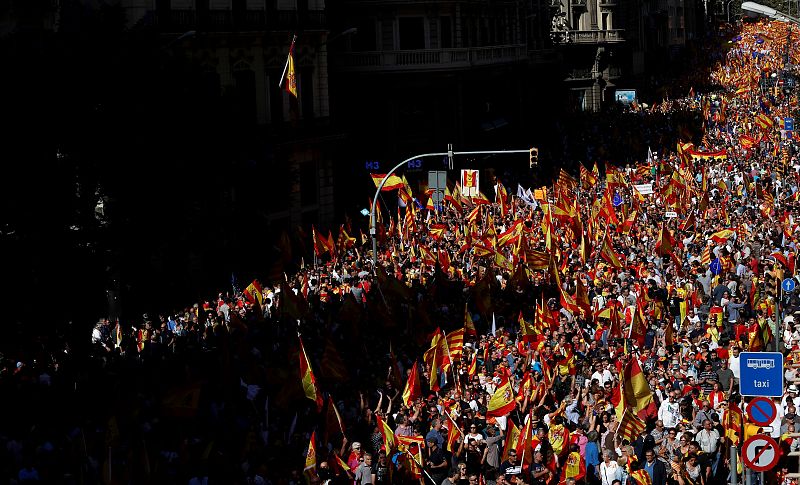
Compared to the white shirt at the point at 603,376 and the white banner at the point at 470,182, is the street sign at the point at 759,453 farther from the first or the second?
the white banner at the point at 470,182

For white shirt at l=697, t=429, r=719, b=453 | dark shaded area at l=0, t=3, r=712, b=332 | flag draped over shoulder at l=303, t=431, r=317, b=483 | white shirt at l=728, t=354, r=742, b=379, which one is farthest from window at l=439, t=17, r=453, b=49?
flag draped over shoulder at l=303, t=431, r=317, b=483

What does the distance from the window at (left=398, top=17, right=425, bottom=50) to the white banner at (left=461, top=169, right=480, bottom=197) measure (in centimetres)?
1438

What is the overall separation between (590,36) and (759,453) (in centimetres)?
7829

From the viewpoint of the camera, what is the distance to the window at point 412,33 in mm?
57750

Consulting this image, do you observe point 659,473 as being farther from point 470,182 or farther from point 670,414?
point 470,182

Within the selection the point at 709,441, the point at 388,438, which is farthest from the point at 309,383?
the point at 709,441

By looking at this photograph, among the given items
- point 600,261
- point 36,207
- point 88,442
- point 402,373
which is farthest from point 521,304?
point 88,442

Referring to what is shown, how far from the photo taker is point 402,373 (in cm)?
2477

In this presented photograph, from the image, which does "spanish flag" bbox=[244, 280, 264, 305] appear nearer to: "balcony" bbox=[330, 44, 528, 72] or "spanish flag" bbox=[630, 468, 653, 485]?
"spanish flag" bbox=[630, 468, 653, 485]

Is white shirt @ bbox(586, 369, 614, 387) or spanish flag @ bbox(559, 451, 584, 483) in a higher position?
white shirt @ bbox(586, 369, 614, 387)

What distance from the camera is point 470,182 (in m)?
44.3

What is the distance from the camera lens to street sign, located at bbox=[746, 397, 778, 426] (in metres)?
17.4

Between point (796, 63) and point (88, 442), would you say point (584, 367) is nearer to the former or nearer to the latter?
point (88, 442)

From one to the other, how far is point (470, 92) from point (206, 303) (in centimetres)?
3163
